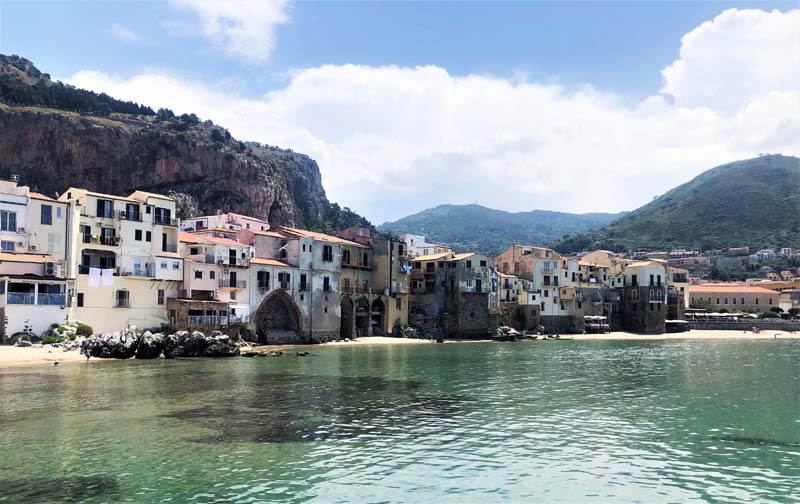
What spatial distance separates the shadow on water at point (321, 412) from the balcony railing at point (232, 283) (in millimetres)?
29936

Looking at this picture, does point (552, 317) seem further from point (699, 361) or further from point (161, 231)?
point (161, 231)

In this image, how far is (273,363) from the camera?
52.7m

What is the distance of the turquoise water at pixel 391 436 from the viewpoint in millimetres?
18156

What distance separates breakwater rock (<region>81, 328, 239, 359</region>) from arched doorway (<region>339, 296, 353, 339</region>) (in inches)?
915

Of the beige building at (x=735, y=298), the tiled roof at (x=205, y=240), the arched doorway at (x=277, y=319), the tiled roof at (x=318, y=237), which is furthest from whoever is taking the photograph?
the beige building at (x=735, y=298)

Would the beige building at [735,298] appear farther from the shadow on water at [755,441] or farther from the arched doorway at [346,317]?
the shadow on water at [755,441]

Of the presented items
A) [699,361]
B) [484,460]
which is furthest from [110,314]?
[699,361]

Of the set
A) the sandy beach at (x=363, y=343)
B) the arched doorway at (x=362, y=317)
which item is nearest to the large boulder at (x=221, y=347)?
the sandy beach at (x=363, y=343)

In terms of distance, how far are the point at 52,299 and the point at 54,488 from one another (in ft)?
138

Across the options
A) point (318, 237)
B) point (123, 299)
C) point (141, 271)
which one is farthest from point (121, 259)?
point (318, 237)

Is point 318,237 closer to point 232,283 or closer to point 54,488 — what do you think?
point 232,283

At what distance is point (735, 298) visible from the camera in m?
136

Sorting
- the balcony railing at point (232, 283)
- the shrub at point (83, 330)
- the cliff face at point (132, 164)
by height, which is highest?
the cliff face at point (132, 164)

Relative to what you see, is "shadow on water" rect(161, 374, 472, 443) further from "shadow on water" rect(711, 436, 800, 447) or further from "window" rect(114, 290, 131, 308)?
"window" rect(114, 290, 131, 308)
